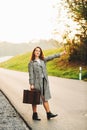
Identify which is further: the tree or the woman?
the tree

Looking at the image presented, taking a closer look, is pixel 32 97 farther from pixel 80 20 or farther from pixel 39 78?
pixel 80 20

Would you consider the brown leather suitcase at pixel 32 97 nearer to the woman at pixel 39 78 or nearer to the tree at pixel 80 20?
the woman at pixel 39 78

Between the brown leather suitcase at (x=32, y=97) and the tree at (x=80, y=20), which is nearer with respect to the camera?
the brown leather suitcase at (x=32, y=97)

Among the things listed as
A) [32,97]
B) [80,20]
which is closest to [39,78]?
[32,97]

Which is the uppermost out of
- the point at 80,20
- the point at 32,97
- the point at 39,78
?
the point at 80,20

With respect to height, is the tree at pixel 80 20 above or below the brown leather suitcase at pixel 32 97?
above

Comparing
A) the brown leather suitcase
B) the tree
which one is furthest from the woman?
the tree

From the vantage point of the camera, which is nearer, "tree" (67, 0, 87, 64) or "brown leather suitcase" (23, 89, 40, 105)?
"brown leather suitcase" (23, 89, 40, 105)

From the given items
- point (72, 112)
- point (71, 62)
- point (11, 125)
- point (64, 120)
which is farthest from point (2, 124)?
point (71, 62)

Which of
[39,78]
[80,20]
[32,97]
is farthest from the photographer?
[80,20]

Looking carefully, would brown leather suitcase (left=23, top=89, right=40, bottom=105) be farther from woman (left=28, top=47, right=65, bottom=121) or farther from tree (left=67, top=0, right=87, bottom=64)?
tree (left=67, top=0, right=87, bottom=64)

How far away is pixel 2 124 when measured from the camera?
27.7ft

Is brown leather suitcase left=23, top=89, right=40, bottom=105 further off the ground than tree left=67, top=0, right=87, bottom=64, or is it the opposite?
tree left=67, top=0, right=87, bottom=64

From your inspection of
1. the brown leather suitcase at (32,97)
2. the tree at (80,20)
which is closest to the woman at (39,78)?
the brown leather suitcase at (32,97)
